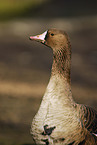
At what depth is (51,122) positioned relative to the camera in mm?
3428

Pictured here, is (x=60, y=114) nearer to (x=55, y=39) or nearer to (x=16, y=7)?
(x=55, y=39)

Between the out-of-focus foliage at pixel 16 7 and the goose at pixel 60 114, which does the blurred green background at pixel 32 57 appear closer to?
the out-of-focus foliage at pixel 16 7

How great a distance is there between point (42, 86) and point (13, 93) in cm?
71

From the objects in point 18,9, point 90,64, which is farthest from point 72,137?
point 18,9

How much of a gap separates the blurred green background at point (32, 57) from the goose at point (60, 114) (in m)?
2.21

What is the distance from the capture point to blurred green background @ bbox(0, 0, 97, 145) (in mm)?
A: 6537

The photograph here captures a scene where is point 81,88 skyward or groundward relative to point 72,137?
skyward

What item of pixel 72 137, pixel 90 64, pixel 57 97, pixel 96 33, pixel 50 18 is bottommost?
pixel 72 137

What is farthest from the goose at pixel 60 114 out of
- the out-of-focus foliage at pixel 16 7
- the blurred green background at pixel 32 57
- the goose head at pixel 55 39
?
the out-of-focus foliage at pixel 16 7

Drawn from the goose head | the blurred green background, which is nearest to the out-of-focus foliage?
the blurred green background

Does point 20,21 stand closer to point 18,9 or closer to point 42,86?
point 18,9

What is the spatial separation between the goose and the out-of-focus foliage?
12.5 m

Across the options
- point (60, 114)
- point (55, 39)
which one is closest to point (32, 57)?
point (55, 39)

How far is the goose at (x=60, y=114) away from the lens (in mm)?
3416
